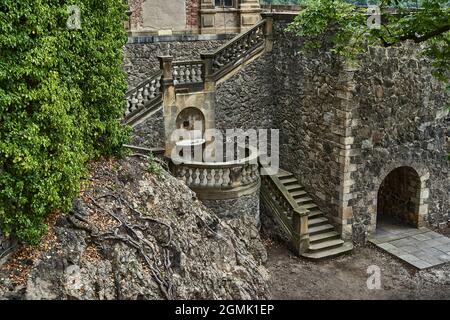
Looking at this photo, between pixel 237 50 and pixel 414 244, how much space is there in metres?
8.77

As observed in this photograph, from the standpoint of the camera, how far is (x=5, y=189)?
8.85 meters

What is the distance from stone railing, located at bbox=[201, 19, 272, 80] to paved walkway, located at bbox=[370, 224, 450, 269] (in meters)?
7.56

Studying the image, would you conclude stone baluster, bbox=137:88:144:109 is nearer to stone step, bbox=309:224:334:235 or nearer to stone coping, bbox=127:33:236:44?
stone coping, bbox=127:33:236:44

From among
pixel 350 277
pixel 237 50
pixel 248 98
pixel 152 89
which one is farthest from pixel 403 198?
pixel 152 89

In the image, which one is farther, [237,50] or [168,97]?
[237,50]

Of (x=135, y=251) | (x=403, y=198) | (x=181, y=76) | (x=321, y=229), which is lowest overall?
(x=321, y=229)

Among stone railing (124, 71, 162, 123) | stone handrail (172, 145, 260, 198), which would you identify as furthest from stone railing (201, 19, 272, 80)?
stone handrail (172, 145, 260, 198)

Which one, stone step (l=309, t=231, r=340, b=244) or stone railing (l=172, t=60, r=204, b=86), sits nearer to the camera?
stone railing (l=172, t=60, r=204, b=86)

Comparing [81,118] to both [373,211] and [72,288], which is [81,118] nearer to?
[72,288]

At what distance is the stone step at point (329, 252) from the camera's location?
53.0ft

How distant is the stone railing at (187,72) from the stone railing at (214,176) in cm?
286

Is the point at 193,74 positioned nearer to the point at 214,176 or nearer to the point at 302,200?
the point at 214,176

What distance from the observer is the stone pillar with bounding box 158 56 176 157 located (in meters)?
15.8

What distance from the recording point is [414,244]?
17.3m
